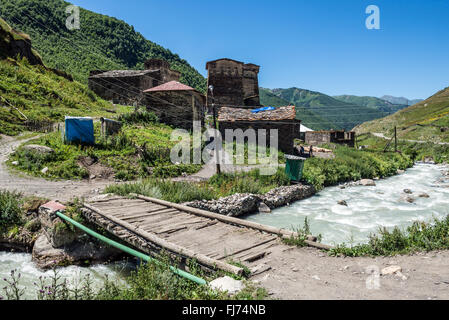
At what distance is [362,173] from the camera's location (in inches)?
812

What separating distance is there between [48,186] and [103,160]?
336 cm

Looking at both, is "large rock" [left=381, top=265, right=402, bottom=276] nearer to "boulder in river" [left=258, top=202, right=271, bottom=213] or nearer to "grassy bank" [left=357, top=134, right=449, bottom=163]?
"boulder in river" [left=258, top=202, right=271, bottom=213]

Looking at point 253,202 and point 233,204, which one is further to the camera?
point 253,202

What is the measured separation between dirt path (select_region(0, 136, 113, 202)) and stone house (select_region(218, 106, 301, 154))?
1240cm

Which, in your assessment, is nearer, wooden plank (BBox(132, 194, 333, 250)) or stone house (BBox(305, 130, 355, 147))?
wooden plank (BBox(132, 194, 333, 250))

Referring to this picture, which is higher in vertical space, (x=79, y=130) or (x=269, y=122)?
(x=269, y=122)

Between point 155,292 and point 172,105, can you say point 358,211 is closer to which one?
point 155,292

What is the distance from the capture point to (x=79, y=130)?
14750 millimetres

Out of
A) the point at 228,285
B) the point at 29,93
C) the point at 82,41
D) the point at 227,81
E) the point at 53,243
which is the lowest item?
the point at 53,243

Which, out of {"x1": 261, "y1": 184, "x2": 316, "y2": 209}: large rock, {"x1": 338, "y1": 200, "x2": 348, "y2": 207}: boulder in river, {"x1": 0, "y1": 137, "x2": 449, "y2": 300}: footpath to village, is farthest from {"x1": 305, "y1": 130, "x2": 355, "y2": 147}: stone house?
{"x1": 0, "y1": 137, "x2": 449, "y2": 300}: footpath to village

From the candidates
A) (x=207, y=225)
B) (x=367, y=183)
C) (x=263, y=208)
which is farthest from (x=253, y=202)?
(x=367, y=183)

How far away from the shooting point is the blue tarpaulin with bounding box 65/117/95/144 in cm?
1453

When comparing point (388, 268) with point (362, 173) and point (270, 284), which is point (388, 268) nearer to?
point (270, 284)

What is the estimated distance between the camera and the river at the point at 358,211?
32.0 ft
